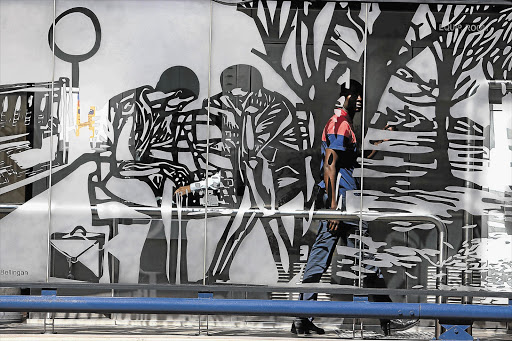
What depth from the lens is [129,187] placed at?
7.41 metres

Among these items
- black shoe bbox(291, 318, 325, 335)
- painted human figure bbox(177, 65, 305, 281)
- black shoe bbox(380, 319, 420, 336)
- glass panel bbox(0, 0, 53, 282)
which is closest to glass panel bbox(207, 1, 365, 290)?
painted human figure bbox(177, 65, 305, 281)

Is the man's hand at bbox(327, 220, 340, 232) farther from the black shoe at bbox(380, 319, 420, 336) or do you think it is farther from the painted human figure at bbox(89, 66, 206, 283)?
the painted human figure at bbox(89, 66, 206, 283)

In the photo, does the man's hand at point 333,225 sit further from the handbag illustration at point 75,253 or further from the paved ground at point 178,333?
the handbag illustration at point 75,253

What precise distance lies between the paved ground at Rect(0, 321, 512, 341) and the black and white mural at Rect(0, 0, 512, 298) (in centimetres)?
55

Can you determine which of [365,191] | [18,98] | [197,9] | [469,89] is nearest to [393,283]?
[365,191]

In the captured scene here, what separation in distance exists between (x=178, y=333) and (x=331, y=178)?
7.01 feet

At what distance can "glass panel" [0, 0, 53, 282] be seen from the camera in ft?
24.2

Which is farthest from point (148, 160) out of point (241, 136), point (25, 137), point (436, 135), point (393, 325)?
point (393, 325)

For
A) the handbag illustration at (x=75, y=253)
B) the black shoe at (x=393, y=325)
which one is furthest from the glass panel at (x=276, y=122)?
the handbag illustration at (x=75, y=253)

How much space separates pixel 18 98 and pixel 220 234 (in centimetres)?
233

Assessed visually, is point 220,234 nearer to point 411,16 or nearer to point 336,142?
point 336,142

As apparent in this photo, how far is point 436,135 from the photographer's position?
7.43m

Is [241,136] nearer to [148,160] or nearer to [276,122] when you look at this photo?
[276,122]

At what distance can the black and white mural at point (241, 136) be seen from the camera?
739 centimetres
